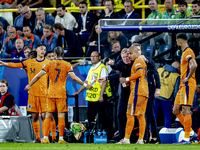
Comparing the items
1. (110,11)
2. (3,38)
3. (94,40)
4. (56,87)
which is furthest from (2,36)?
(56,87)

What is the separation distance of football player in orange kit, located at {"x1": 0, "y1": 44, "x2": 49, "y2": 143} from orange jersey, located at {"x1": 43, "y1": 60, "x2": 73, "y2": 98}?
556 mm

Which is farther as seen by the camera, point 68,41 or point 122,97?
point 68,41

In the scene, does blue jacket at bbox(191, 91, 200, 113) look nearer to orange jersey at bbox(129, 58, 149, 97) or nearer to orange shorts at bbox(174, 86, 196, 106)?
orange shorts at bbox(174, 86, 196, 106)

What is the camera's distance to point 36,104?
823cm

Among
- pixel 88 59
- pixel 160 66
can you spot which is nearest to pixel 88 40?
pixel 88 59

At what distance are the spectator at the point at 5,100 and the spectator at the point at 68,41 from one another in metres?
1.75

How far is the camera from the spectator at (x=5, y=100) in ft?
27.8

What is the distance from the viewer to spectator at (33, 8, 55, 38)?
11.0 meters

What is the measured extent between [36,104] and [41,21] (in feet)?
11.7

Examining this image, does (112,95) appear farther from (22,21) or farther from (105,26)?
(22,21)

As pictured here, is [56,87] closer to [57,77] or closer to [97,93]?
[57,77]

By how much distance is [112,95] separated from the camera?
8742mm

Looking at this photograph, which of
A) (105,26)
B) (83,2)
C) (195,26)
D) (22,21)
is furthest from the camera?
(22,21)

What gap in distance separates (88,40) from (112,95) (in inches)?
77.7
